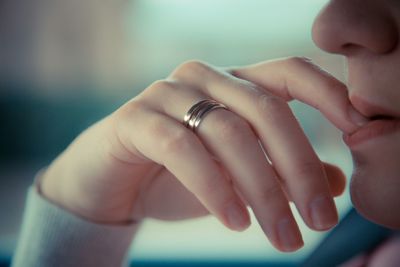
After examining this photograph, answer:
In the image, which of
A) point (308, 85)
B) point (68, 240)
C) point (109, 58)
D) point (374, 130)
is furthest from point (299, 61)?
point (109, 58)

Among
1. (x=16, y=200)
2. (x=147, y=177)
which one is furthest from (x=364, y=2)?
(x=16, y=200)

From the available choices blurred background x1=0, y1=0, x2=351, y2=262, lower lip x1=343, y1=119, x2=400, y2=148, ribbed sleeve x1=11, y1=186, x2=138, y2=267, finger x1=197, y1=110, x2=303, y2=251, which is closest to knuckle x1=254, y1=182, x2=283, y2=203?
finger x1=197, y1=110, x2=303, y2=251

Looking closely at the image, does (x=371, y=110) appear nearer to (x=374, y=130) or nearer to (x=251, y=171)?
(x=374, y=130)

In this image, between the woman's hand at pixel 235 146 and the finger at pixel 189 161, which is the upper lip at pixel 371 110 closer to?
the woman's hand at pixel 235 146

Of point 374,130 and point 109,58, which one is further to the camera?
point 109,58

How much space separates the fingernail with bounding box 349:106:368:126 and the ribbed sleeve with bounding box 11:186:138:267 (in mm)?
422

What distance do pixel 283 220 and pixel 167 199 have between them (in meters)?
0.35

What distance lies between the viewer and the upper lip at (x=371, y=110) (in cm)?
49

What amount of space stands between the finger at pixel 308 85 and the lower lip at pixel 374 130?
1 cm

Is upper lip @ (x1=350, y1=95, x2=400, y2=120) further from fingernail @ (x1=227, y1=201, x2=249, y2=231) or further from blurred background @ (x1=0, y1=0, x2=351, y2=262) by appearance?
blurred background @ (x1=0, y1=0, x2=351, y2=262)

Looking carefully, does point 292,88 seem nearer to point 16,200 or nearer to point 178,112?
point 178,112

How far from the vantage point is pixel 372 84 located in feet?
1.58

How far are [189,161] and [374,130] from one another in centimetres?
19

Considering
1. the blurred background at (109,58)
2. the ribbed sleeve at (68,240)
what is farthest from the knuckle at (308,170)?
the blurred background at (109,58)
